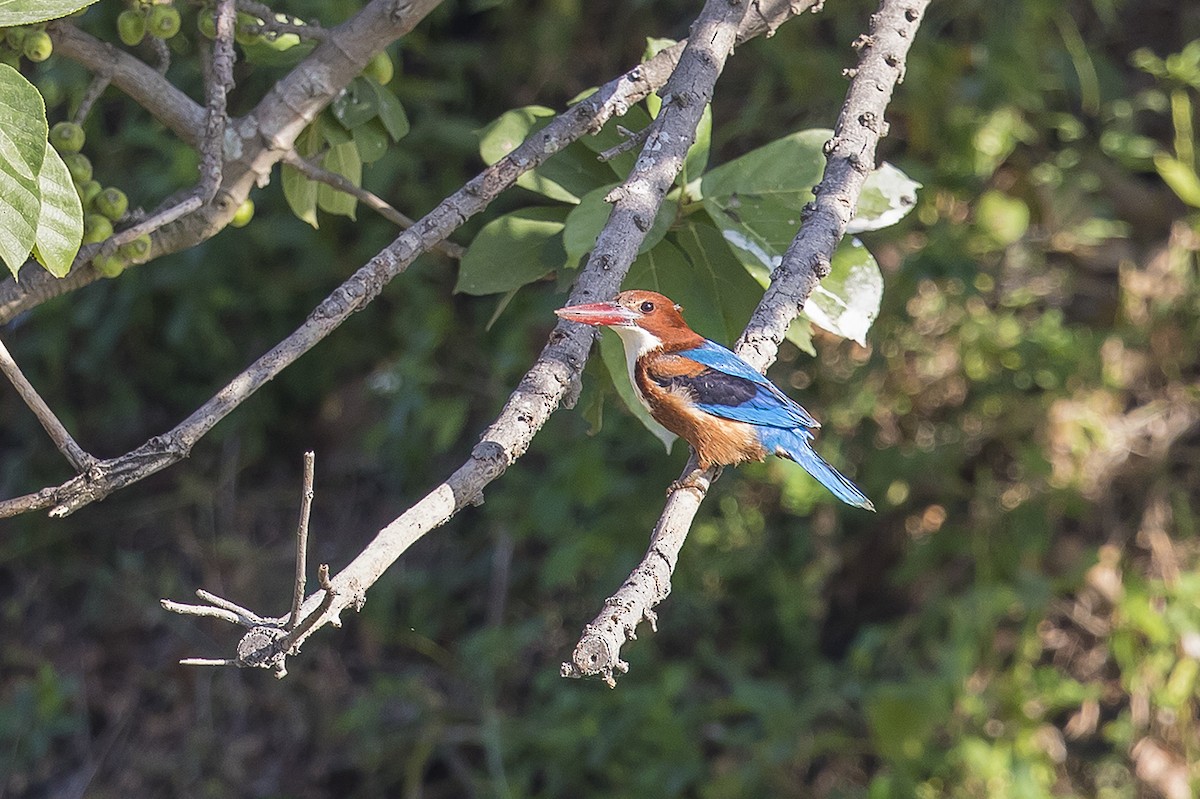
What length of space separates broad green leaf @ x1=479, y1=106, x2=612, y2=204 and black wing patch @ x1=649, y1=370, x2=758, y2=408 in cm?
34

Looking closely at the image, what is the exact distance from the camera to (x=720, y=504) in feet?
11.8

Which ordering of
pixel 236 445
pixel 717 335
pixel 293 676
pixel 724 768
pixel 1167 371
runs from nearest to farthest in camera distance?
pixel 717 335
pixel 724 768
pixel 1167 371
pixel 293 676
pixel 236 445

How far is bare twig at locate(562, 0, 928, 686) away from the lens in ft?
3.32

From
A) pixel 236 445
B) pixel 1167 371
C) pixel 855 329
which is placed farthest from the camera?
pixel 236 445

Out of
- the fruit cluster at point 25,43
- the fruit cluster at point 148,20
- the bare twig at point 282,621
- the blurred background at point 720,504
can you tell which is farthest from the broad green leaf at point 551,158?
the blurred background at point 720,504

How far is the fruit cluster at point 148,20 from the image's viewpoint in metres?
1.60

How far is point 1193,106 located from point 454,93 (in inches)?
88.9

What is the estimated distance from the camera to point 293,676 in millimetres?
4035

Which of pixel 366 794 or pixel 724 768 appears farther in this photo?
pixel 366 794

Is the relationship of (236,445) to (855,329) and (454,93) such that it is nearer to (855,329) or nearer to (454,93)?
(454,93)

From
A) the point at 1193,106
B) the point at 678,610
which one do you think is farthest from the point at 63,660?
the point at 1193,106

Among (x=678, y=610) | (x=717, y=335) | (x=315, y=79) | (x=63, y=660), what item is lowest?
(x=63, y=660)

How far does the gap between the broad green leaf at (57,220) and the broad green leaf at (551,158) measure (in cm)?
73

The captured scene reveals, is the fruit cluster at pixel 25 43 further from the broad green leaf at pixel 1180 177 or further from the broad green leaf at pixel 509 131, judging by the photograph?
the broad green leaf at pixel 1180 177
